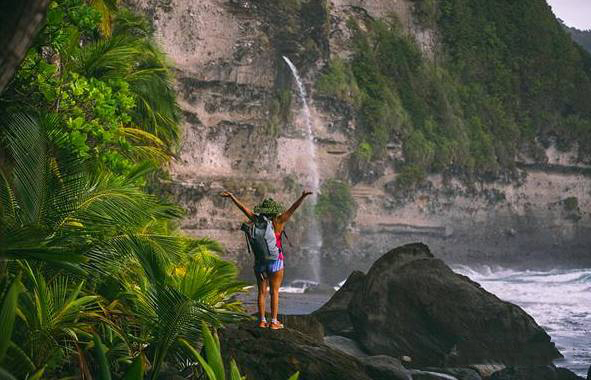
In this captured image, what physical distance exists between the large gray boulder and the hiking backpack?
20.4 ft

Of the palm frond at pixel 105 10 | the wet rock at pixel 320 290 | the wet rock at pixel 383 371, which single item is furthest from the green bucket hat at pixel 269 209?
the wet rock at pixel 320 290

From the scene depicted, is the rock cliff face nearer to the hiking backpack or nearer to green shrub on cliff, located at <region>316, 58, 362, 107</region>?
green shrub on cliff, located at <region>316, 58, 362, 107</region>

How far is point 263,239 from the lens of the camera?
25.3ft

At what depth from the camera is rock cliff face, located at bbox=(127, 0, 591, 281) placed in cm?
3475

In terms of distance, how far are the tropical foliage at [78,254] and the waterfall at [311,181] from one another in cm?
2760

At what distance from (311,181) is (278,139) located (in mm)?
2573

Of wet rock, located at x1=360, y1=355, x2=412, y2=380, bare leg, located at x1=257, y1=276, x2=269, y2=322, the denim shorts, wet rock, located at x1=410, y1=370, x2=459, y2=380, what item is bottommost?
wet rock, located at x1=410, y1=370, x2=459, y2=380

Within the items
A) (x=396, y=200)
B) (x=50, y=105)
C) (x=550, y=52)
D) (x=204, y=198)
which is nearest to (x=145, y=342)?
(x=50, y=105)

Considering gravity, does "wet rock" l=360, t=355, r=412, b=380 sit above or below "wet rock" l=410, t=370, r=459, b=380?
above

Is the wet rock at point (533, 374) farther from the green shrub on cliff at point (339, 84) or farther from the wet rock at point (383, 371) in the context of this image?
the green shrub on cliff at point (339, 84)

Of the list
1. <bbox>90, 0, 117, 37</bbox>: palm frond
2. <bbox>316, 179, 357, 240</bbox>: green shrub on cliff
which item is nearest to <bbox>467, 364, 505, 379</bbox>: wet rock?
<bbox>90, 0, 117, 37</bbox>: palm frond

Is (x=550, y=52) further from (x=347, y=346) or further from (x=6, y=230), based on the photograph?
(x=6, y=230)

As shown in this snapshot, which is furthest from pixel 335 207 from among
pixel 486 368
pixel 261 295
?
pixel 261 295

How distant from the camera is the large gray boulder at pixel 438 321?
13.8m
